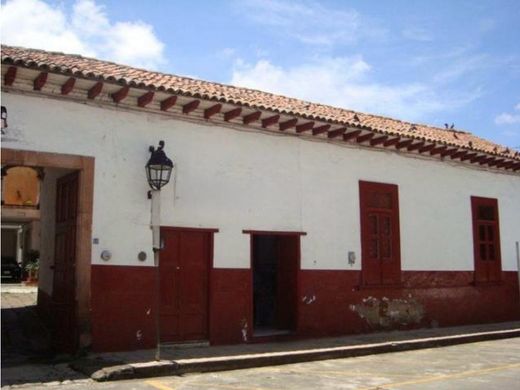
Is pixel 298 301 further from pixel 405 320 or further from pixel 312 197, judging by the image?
pixel 405 320

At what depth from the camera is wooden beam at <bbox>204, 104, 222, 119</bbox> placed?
34.2 ft

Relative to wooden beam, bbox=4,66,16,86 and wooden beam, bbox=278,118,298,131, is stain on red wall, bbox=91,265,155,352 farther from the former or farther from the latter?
wooden beam, bbox=278,118,298,131

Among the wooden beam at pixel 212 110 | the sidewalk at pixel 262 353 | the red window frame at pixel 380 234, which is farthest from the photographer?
the red window frame at pixel 380 234

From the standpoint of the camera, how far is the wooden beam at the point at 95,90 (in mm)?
9164

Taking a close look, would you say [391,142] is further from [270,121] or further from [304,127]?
[270,121]

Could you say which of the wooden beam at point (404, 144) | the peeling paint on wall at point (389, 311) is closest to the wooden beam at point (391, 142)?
the wooden beam at point (404, 144)

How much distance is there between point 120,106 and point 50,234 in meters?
3.65

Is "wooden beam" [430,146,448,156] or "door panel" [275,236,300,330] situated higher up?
"wooden beam" [430,146,448,156]

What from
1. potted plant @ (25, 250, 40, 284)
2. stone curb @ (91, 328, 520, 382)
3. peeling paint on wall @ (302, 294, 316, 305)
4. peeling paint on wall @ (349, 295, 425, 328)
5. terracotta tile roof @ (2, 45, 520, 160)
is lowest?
stone curb @ (91, 328, 520, 382)

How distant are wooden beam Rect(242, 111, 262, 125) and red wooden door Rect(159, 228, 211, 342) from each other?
2289mm

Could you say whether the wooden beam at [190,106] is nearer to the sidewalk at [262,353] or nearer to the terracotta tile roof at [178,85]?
the terracotta tile roof at [178,85]

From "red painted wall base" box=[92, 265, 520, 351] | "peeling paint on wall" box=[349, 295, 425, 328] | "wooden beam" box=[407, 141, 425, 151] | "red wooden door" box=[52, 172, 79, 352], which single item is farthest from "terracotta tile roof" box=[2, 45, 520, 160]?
"peeling paint on wall" box=[349, 295, 425, 328]

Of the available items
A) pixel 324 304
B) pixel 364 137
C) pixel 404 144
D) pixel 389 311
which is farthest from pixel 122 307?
pixel 404 144

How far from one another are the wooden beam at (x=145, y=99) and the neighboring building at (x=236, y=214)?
0.07m
